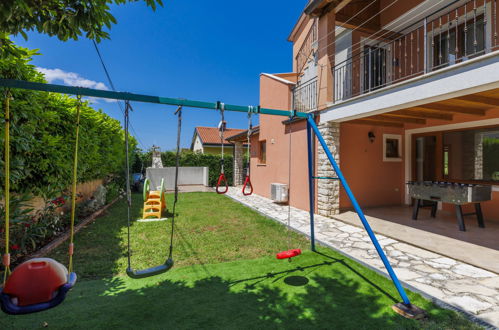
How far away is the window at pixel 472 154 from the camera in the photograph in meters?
6.59

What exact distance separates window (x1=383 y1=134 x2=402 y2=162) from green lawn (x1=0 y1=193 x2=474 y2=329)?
5.32m

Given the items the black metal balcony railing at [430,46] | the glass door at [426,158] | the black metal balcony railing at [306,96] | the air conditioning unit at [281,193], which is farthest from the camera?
the air conditioning unit at [281,193]

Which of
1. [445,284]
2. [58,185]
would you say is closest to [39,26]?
[58,185]

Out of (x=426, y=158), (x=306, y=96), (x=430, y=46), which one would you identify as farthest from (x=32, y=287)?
(x=430, y=46)

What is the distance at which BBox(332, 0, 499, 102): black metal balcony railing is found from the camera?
20.5ft

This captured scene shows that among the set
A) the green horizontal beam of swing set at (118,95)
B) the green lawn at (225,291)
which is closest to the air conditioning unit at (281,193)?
the green lawn at (225,291)

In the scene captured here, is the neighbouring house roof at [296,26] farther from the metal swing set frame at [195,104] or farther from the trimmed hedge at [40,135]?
the trimmed hedge at [40,135]

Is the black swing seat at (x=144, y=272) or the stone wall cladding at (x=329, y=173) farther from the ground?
the stone wall cladding at (x=329, y=173)

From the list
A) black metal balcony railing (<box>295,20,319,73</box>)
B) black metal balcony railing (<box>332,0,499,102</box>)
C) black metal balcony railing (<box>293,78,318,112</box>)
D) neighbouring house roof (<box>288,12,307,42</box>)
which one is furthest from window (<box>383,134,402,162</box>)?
neighbouring house roof (<box>288,12,307,42</box>)

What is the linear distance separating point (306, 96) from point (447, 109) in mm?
4231

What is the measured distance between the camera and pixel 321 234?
5.85m

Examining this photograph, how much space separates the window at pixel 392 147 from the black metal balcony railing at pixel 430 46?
1934 millimetres

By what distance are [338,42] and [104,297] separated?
10378 millimetres

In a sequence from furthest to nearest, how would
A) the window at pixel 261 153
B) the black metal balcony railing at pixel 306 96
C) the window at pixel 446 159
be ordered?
the window at pixel 261 153 → the black metal balcony railing at pixel 306 96 → the window at pixel 446 159
